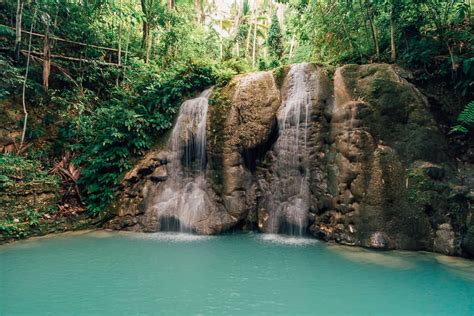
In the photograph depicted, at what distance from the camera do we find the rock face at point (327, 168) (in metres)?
5.46

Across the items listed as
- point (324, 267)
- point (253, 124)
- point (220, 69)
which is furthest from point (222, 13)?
point (324, 267)

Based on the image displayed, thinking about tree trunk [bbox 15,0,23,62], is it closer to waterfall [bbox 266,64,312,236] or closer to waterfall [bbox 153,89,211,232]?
waterfall [bbox 153,89,211,232]

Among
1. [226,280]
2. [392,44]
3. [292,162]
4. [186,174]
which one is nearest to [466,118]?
[392,44]

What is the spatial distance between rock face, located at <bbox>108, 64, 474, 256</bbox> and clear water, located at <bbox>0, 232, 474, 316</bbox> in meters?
0.64

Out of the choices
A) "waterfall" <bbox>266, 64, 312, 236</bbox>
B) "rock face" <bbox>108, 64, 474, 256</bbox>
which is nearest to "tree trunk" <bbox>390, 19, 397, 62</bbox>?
"rock face" <bbox>108, 64, 474, 256</bbox>

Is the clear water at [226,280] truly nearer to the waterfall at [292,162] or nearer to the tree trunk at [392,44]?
the waterfall at [292,162]

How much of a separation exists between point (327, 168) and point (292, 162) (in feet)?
2.86

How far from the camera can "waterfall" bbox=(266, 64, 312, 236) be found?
6.71m

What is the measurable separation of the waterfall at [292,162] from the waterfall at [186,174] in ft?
5.77

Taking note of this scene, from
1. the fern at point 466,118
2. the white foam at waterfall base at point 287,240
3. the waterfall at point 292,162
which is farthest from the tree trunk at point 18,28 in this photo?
the fern at point 466,118

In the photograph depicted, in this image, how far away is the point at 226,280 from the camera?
4109mm

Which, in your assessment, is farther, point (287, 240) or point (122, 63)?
point (122, 63)

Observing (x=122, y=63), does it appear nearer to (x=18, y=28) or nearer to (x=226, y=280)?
(x=18, y=28)

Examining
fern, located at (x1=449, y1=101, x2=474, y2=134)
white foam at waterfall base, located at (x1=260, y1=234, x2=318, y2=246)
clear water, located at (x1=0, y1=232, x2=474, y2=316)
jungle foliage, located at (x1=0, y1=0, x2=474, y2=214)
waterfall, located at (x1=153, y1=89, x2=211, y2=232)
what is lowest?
clear water, located at (x1=0, y1=232, x2=474, y2=316)
